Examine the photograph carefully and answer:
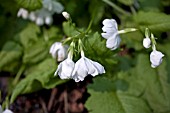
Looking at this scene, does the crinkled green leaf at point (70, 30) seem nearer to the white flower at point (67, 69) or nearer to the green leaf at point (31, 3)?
the green leaf at point (31, 3)

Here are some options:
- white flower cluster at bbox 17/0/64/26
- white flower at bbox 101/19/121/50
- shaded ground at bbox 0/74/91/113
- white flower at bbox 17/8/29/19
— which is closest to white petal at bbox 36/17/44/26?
white flower cluster at bbox 17/0/64/26

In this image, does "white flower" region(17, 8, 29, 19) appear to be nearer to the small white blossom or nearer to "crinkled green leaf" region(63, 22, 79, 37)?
"crinkled green leaf" region(63, 22, 79, 37)

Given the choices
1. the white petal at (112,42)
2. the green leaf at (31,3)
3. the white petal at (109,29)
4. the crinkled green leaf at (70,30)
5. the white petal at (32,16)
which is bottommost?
the white petal at (32,16)

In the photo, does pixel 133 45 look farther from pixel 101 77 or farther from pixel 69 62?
pixel 69 62

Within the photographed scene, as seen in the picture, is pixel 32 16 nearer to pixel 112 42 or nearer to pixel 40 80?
pixel 40 80

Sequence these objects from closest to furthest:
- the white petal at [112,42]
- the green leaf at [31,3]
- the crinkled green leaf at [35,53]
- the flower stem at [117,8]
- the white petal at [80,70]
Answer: the white petal at [80,70]
the white petal at [112,42]
the green leaf at [31,3]
the flower stem at [117,8]
the crinkled green leaf at [35,53]

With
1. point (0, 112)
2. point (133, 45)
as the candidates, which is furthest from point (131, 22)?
point (0, 112)

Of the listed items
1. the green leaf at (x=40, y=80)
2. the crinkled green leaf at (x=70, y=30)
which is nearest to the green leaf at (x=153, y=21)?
the crinkled green leaf at (x=70, y=30)
